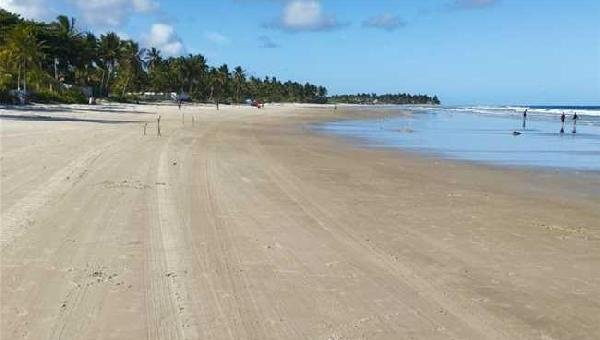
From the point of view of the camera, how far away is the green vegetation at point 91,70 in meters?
56.0

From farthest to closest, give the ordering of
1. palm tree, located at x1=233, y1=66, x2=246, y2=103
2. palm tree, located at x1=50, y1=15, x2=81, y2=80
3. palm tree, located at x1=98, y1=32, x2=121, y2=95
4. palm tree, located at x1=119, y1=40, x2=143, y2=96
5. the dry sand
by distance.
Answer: palm tree, located at x1=233, y1=66, x2=246, y2=103, palm tree, located at x1=119, y1=40, x2=143, y2=96, palm tree, located at x1=98, y1=32, x2=121, y2=95, palm tree, located at x1=50, y1=15, x2=81, y2=80, the dry sand

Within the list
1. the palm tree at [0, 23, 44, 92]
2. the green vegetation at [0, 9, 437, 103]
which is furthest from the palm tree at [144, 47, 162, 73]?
the palm tree at [0, 23, 44, 92]

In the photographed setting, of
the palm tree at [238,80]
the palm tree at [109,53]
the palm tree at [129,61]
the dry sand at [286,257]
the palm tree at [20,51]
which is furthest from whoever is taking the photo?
the palm tree at [238,80]

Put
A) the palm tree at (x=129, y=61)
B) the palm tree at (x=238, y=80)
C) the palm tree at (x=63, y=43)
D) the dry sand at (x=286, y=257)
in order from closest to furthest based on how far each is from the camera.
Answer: the dry sand at (x=286, y=257)
the palm tree at (x=63, y=43)
the palm tree at (x=129, y=61)
the palm tree at (x=238, y=80)

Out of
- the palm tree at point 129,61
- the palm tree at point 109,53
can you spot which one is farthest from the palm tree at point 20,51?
the palm tree at point 129,61

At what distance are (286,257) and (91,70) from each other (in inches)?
3418

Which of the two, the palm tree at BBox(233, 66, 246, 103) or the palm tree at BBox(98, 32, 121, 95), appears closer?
the palm tree at BBox(98, 32, 121, 95)

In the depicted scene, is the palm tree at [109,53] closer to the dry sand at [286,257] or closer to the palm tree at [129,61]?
the palm tree at [129,61]

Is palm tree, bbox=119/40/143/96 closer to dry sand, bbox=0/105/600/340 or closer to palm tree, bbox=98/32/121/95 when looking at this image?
palm tree, bbox=98/32/121/95

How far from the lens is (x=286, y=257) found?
6.78 m

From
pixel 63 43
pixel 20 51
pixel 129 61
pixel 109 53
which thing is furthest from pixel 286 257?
pixel 129 61

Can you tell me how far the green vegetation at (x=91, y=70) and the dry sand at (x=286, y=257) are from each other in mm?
41434

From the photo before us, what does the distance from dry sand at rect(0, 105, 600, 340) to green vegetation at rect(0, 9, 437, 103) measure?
4143 centimetres

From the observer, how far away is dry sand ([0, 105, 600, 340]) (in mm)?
4793
